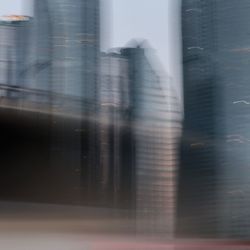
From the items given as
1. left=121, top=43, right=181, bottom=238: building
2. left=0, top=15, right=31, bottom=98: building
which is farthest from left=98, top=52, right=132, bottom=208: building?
left=0, top=15, right=31, bottom=98: building

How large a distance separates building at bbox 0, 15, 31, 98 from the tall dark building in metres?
0.77

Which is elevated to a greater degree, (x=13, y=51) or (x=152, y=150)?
(x=13, y=51)

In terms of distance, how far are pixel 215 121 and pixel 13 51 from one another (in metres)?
2.10

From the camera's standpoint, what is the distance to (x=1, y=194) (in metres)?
1.44

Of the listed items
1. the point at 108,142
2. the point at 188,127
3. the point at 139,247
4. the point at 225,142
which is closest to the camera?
the point at 139,247

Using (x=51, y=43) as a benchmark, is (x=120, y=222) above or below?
below

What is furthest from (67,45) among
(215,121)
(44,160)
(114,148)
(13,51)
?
(44,160)

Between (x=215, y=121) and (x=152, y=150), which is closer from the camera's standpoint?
(x=152, y=150)

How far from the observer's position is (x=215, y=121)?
167 inches

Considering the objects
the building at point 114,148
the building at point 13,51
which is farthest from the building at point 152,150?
the building at point 13,51

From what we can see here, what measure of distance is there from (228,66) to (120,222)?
168 inches

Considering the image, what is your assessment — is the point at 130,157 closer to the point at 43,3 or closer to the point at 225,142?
the point at 225,142

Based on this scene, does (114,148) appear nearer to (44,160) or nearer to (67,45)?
(44,160)

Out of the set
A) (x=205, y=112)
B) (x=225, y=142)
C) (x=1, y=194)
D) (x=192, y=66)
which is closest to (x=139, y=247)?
(x=1, y=194)
